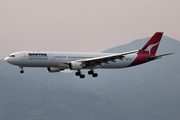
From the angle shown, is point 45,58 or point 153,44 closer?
point 45,58

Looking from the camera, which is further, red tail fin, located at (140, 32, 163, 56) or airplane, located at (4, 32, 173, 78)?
red tail fin, located at (140, 32, 163, 56)

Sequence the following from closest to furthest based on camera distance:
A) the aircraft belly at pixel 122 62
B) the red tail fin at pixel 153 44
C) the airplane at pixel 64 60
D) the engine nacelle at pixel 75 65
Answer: the airplane at pixel 64 60, the engine nacelle at pixel 75 65, the aircraft belly at pixel 122 62, the red tail fin at pixel 153 44

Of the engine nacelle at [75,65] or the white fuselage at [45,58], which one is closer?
the white fuselage at [45,58]

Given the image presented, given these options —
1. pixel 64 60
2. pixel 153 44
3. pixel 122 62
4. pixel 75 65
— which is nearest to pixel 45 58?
pixel 64 60

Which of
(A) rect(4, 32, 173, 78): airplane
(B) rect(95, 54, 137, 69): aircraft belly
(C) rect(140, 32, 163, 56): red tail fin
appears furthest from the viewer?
(C) rect(140, 32, 163, 56): red tail fin

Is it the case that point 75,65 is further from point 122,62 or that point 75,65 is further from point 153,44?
point 153,44

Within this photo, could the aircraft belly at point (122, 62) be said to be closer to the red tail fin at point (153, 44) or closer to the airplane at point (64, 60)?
the airplane at point (64, 60)

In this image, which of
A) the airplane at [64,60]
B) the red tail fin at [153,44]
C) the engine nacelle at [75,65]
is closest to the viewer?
the airplane at [64,60]

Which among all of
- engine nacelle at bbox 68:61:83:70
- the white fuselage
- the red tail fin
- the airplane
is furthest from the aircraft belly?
engine nacelle at bbox 68:61:83:70

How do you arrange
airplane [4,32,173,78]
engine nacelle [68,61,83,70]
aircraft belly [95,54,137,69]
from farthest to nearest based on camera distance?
aircraft belly [95,54,137,69]
engine nacelle [68,61,83,70]
airplane [4,32,173,78]

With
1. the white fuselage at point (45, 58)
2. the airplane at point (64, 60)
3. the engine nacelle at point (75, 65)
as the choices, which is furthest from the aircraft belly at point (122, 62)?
the engine nacelle at point (75, 65)

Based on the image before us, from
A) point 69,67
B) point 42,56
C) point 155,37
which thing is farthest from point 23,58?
point 155,37

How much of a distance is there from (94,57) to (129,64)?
10.6 metres

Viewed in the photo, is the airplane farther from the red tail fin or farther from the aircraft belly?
the red tail fin
